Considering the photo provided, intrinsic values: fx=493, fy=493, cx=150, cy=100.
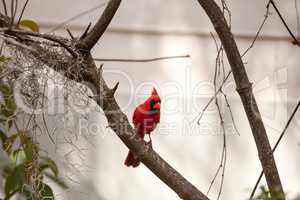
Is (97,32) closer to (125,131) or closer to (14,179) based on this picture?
(125,131)

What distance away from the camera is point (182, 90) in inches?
82.7

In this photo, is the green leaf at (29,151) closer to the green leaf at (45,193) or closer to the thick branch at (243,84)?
the green leaf at (45,193)

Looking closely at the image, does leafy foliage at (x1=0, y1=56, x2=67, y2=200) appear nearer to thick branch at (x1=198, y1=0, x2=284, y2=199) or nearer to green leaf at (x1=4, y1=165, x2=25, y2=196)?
green leaf at (x1=4, y1=165, x2=25, y2=196)

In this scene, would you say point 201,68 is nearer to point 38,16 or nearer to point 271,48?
point 271,48

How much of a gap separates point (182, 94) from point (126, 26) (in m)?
0.37

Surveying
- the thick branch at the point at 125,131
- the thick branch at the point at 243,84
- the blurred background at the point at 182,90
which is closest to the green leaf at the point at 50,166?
the thick branch at the point at 125,131

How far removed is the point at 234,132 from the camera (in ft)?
6.97

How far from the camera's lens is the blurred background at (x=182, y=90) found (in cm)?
202

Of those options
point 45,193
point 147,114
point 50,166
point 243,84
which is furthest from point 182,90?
point 50,166

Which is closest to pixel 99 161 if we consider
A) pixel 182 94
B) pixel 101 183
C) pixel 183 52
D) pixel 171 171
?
pixel 101 183

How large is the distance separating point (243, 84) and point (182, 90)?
782mm

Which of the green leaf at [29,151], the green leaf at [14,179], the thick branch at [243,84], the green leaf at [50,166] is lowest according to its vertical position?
the green leaf at [14,179]

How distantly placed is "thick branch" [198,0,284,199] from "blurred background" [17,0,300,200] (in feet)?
2.50

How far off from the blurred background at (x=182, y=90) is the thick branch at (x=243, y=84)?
76 cm
